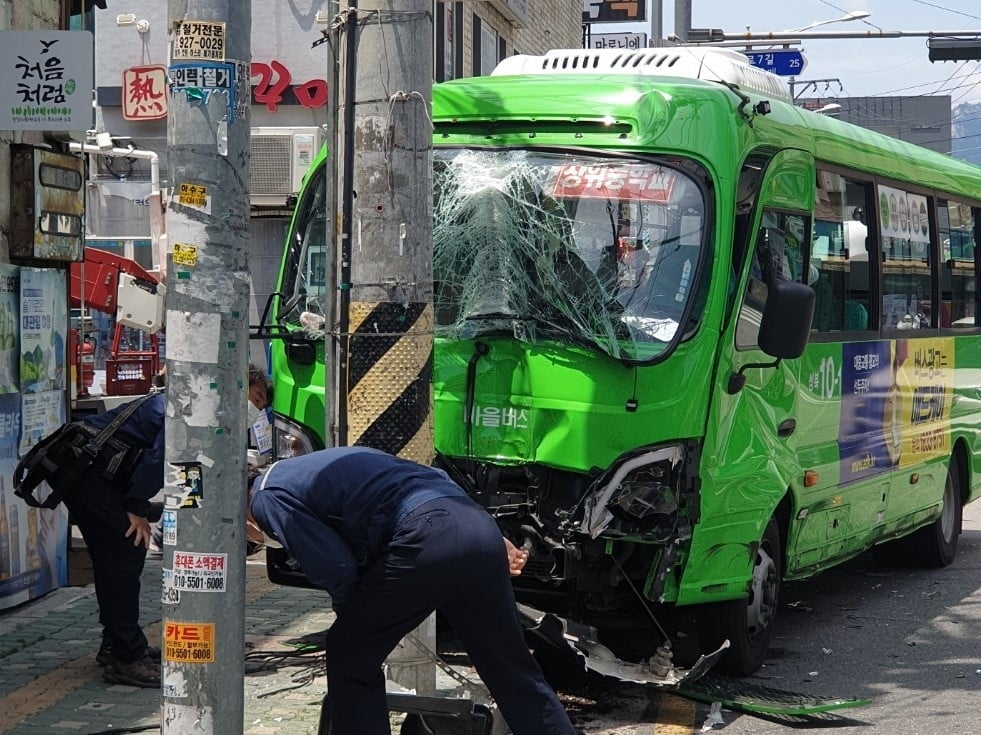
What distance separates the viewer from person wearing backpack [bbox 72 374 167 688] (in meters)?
7.13

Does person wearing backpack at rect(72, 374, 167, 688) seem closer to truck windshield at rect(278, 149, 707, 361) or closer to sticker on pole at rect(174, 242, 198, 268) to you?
truck windshield at rect(278, 149, 707, 361)

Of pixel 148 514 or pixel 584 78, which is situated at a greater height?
pixel 584 78

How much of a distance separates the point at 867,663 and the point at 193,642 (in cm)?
459

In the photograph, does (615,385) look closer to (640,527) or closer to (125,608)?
(640,527)

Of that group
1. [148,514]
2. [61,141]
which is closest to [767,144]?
[148,514]

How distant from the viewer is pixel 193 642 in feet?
16.1

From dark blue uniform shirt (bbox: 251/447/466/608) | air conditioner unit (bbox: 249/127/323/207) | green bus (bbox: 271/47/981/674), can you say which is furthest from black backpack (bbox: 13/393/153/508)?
air conditioner unit (bbox: 249/127/323/207)

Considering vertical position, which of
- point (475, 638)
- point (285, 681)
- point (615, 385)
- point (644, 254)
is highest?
point (644, 254)

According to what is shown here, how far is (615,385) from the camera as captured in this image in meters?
6.96

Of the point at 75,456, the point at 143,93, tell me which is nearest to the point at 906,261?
the point at 75,456

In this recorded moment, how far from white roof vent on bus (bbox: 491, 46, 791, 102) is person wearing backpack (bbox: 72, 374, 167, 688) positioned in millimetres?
3022

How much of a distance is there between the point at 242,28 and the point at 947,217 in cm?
780

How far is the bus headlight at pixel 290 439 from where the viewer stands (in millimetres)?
7496

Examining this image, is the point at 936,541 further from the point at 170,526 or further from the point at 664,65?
the point at 170,526
